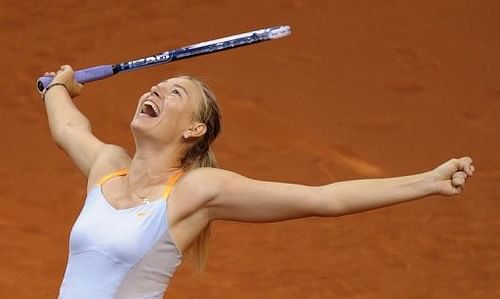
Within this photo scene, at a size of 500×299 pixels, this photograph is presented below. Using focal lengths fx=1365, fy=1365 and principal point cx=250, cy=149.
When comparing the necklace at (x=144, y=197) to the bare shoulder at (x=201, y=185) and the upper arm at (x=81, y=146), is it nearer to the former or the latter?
the bare shoulder at (x=201, y=185)

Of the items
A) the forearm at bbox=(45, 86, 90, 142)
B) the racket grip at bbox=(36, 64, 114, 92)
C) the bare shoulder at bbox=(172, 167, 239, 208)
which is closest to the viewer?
the bare shoulder at bbox=(172, 167, 239, 208)

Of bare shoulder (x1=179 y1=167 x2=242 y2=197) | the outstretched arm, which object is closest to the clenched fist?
the outstretched arm

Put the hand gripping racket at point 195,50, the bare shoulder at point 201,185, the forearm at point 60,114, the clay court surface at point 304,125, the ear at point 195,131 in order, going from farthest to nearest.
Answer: the clay court surface at point 304,125 < the forearm at point 60,114 < the hand gripping racket at point 195,50 < the ear at point 195,131 < the bare shoulder at point 201,185

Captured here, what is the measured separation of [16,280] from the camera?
5.10 m

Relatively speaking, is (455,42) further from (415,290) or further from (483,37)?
(415,290)

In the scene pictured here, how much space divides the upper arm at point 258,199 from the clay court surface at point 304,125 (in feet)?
6.32

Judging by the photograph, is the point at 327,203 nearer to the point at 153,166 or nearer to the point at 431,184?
the point at 431,184

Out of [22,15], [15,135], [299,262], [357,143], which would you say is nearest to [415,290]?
[299,262]

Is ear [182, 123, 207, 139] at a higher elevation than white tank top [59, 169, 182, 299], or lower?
higher

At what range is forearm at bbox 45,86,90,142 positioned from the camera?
3473mm

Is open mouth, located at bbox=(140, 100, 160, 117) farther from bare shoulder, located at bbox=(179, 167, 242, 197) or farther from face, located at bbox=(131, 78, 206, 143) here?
A: bare shoulder, located at bbox=(179, 167, 242, 197)

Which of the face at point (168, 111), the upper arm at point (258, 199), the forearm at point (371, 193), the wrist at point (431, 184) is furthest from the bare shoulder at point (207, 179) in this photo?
the wrist at point (431, 184)

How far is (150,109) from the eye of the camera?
3.23 meters

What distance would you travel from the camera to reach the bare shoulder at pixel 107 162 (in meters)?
3.29
